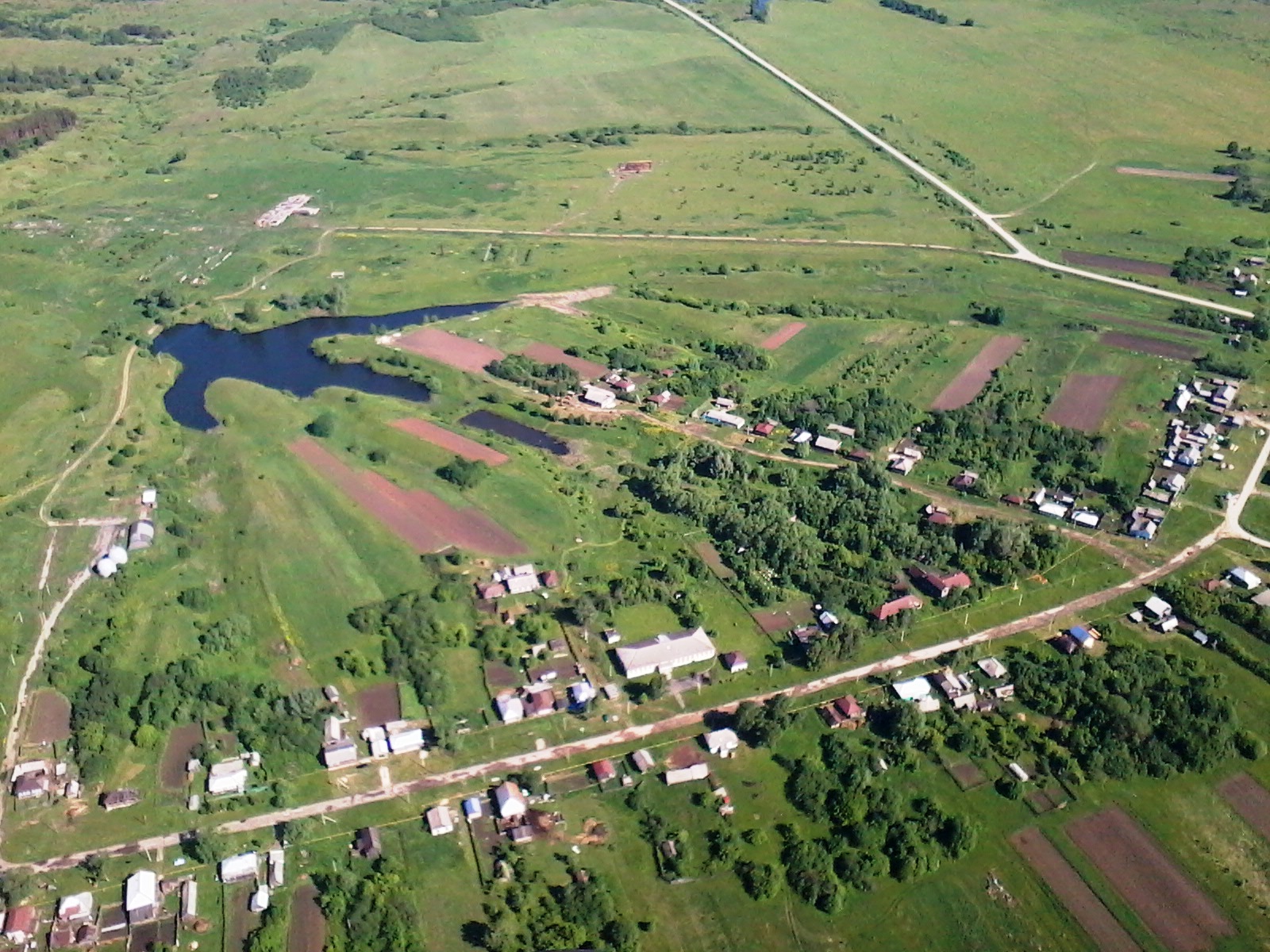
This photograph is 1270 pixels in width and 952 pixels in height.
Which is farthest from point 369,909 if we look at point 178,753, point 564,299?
point 564,299

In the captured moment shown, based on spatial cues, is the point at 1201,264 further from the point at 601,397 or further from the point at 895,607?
the point at 895,607

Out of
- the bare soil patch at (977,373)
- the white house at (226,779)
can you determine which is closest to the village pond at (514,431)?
the bare soil patch at (977,373)

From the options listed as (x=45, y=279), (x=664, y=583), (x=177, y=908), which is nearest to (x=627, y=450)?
(x=664, y=583)

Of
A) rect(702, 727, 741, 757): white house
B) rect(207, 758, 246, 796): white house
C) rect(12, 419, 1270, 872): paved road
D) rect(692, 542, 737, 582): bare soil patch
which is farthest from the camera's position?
rect(692, 542, 737, 582): bare soil patch

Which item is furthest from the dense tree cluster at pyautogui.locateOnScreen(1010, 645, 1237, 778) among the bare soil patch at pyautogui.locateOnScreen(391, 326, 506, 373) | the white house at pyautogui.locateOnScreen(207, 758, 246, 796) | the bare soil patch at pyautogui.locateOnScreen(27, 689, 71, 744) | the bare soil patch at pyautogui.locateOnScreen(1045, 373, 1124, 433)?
the bare soil patch at pyautogui.locateOnScreen(391, 326, 506, 373)

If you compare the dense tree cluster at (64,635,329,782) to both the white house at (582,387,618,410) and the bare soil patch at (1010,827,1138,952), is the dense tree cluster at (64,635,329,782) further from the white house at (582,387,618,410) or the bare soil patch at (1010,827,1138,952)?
the white house at (582,387,618,410)

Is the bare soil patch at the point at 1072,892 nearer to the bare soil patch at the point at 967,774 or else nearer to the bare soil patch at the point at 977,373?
the bare soil patch at the point at 967,774

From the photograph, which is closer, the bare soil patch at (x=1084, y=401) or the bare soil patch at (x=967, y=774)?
the bare soil patch at (x=967, y=774)

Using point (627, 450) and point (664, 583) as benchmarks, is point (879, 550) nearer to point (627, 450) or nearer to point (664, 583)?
point (664, 583)
